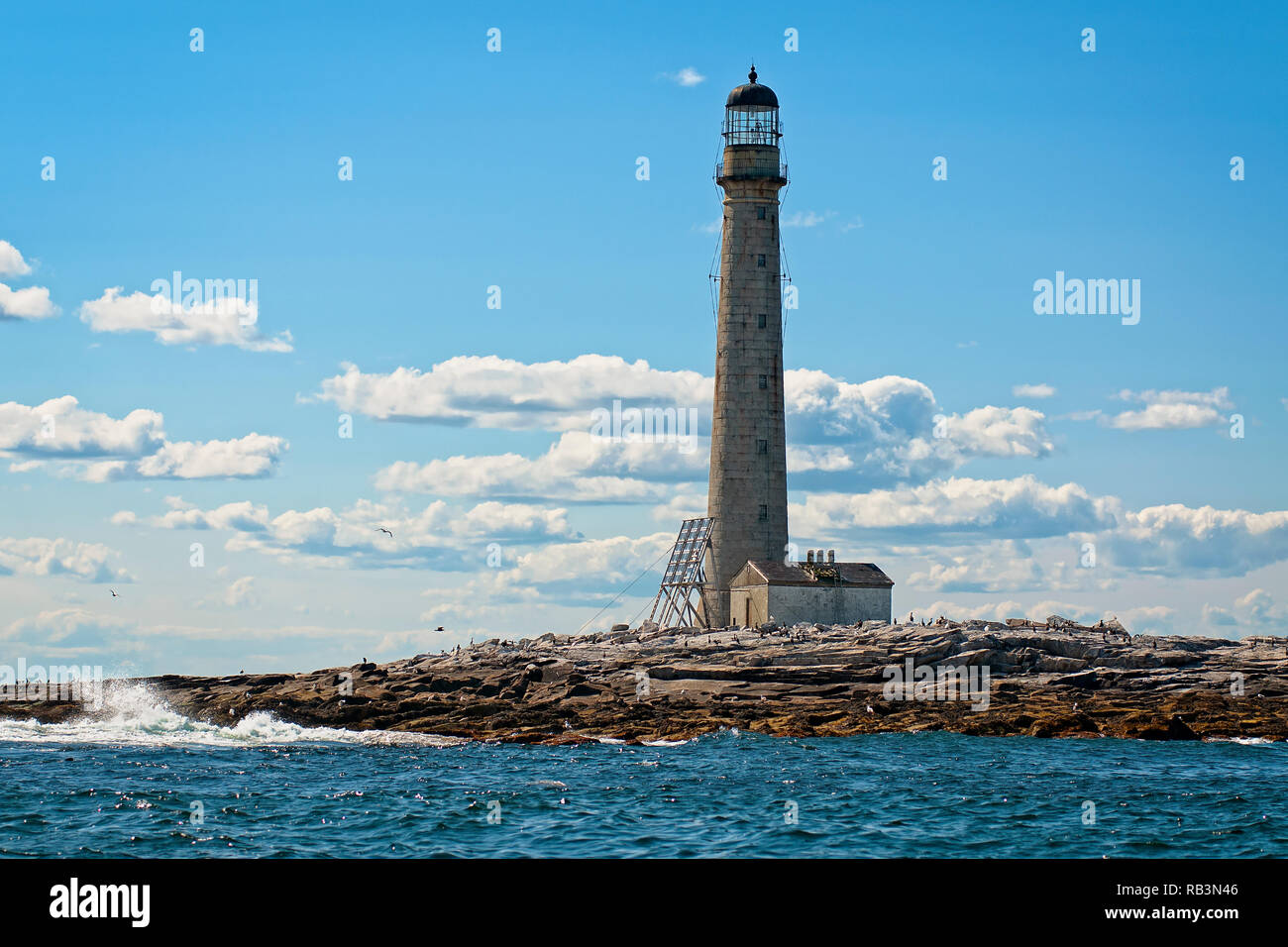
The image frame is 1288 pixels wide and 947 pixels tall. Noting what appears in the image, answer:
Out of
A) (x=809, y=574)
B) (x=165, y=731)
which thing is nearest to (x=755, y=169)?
(x=809, y=574)

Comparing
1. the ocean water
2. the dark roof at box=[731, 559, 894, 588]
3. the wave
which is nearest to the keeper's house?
the dark roof at box=[731, 559, 894, 588]

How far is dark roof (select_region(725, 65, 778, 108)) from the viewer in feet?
213

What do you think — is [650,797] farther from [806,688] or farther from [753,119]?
[753,119]

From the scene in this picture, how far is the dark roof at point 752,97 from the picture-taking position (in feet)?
213

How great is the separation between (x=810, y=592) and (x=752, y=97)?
24111mm

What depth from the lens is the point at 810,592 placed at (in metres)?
60.9

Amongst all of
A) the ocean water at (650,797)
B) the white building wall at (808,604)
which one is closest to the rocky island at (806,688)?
the white building wall at (808,604)

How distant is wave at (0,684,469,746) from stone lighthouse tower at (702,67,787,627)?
22.7m

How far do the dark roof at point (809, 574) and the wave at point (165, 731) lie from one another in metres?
21.1

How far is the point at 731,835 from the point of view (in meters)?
26.0

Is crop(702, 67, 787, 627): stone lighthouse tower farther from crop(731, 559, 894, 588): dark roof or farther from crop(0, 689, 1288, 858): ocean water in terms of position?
crop(0, 689, 1288, 858): ocean water
